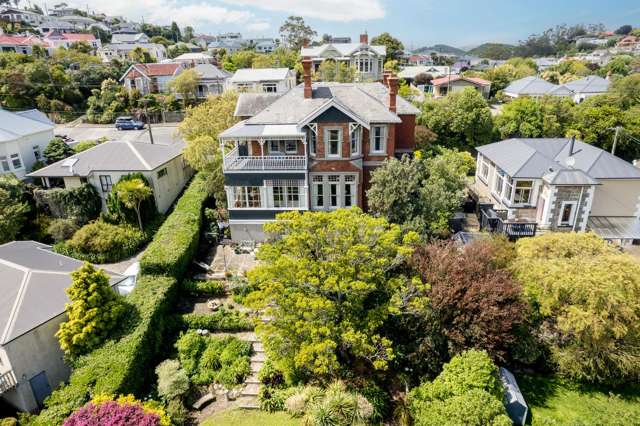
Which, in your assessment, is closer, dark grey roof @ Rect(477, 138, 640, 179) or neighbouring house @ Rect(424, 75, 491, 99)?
dark grey roof @ Rect(477, 138, 640, 179)

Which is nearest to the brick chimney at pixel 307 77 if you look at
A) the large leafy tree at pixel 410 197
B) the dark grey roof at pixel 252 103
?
the dark grey roof at pixel 252 103

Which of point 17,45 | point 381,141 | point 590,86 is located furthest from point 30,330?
point 17,45

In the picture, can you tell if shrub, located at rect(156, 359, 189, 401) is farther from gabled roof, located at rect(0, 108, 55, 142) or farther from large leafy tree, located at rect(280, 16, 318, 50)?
Answer: large leafy tree, located at rect(280, 16, 318, 50)

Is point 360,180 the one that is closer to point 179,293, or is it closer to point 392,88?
point 392,88

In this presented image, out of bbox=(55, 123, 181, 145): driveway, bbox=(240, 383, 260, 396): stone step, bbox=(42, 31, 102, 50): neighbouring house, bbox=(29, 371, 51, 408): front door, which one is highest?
bbox=(42, 31, 102, 50): neighbouring house

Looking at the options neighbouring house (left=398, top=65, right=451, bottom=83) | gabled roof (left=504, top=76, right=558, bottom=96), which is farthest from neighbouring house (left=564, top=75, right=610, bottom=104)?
neighbouring house (left=398, top=65, right=451, bottom=83)

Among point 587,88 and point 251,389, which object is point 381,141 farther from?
point 587,88

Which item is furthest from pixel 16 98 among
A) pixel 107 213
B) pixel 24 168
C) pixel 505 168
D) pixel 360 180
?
pixel 505 168
